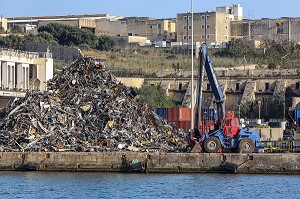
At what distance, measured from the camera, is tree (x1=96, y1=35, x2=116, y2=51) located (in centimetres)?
13300

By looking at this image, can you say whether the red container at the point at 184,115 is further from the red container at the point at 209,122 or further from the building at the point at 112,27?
the building at the point at 112,27

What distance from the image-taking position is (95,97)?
196 ft

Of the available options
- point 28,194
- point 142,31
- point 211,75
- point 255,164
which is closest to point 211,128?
point 211,75

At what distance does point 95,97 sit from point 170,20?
9834 centimetres

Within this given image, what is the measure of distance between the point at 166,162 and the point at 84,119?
6.42 m

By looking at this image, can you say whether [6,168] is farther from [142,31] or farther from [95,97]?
[142,31]

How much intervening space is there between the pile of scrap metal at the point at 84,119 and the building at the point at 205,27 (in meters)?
80.0

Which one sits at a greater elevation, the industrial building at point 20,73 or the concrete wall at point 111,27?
the concrete wall at point 111,27

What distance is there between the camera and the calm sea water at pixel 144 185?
147ft

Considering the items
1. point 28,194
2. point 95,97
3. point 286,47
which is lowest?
point 28,194

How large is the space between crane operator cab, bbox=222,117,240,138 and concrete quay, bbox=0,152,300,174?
305cm

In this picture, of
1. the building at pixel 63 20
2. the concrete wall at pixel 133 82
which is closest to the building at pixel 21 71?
the concrete wall at pixel 133 82

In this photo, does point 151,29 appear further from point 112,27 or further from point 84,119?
point 84,119

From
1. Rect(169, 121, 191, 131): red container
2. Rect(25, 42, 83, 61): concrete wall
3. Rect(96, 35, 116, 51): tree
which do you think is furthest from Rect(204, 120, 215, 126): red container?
Rect(96, 35, 116, 51): tree
